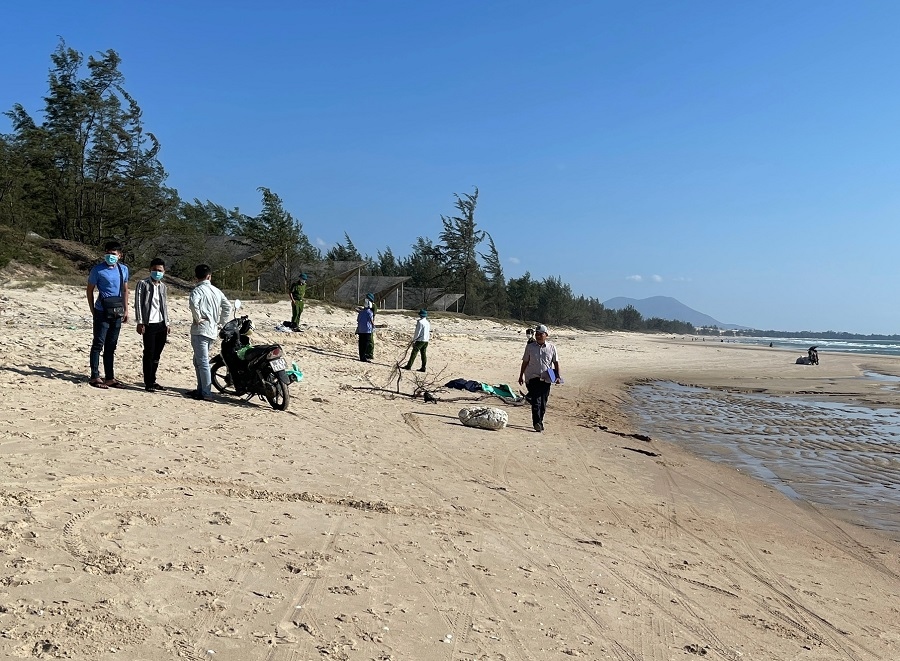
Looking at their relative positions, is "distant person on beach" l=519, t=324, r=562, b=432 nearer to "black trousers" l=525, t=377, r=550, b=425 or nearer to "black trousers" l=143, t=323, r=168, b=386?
"black trousers" l=525, t=377, r=550, b=425

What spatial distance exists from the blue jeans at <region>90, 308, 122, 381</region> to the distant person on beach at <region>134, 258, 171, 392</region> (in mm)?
324

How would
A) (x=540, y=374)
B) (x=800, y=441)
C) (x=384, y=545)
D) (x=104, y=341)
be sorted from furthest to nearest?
(x=800, y=441) < (x=540, y=374) < (x=104, y=341) < (x=384, y=545)

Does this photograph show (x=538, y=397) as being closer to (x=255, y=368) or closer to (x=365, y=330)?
(x=255, y=368)

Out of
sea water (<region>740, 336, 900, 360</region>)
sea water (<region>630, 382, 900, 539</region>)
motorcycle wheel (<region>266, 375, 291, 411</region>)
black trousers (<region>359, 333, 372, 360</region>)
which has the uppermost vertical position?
sea water (<region>740, 336, 900, 360</region>)

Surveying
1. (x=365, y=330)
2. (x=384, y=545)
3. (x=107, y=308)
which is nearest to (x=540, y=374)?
(x=384, y=545)

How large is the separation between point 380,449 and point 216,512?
2900 mm

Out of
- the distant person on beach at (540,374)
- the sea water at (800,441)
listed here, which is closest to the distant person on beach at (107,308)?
the distant person on beach at (540,374)

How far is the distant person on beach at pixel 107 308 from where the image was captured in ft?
27.1

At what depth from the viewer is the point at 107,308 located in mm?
8273

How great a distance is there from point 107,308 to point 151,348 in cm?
74

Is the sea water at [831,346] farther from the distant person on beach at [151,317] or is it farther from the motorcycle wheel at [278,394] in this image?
the distant person on beach at [151,317]

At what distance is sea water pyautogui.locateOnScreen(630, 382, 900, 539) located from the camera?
24.0 ft

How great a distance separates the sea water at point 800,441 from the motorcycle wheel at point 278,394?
5894mm

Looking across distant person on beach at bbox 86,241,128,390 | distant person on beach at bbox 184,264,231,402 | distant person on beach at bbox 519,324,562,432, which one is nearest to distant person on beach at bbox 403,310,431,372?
distant person on beach at bbox 519,324,562,432
